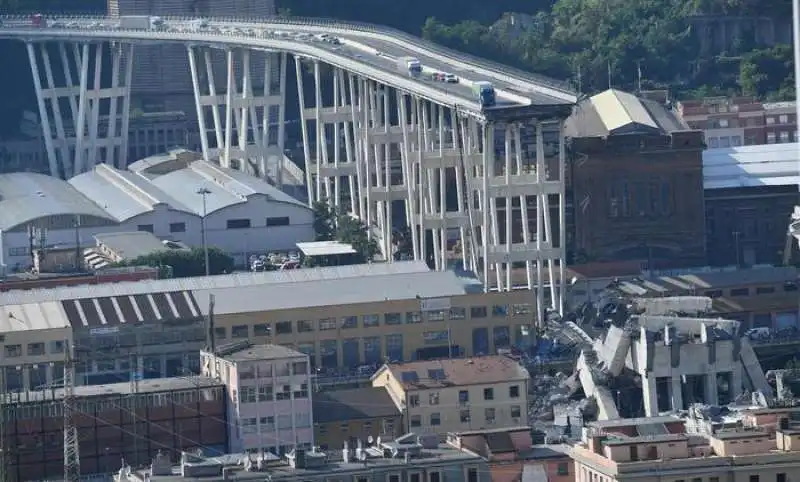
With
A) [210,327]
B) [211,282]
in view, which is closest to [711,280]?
[211,282]

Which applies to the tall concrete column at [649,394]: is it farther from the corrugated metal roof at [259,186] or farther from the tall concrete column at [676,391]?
the corrugated metal roof at [259,186]

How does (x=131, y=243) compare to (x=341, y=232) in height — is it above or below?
below

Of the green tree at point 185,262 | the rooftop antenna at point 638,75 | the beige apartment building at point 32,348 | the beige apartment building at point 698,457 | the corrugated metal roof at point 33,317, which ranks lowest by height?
the beige apartment building at point 698,457

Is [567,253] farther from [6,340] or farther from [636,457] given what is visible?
[636,457]

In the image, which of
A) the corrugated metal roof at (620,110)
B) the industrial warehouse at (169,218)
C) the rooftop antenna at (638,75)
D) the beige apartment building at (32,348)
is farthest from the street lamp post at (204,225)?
the rooftop antenna at (638,75)

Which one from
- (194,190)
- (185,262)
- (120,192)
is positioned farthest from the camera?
(120,192)

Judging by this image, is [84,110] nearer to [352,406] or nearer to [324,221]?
[324,221]

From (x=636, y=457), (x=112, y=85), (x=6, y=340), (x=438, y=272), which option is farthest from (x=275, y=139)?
(x=636, y=457)

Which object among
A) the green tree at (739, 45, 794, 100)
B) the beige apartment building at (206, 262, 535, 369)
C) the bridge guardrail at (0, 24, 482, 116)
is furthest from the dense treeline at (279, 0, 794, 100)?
the beige apartment building at (206, 262, 535, 369)
